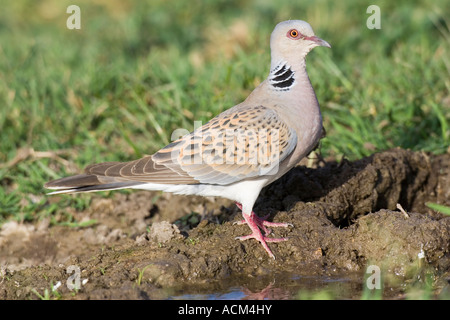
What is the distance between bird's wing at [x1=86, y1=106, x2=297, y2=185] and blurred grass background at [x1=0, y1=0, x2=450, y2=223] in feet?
5.03

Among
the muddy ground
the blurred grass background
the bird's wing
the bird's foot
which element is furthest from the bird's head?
the blurred grass background

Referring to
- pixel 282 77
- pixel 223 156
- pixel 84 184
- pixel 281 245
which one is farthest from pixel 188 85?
pixel 281 245

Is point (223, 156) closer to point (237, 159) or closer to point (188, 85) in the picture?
point (237, 159)

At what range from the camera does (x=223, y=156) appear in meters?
4.94

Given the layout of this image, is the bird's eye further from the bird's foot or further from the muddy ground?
the bird's foot

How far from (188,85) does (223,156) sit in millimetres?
2775

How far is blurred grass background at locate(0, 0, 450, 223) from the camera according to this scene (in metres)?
6.69

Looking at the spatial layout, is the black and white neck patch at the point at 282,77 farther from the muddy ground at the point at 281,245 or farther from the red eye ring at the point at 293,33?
the muddy ground at the point at 281,245

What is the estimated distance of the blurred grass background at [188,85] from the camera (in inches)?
263

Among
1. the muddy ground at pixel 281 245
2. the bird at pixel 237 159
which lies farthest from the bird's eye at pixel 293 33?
the muddy ground at pixel 281 245

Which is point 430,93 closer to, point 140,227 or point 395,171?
point 395,171

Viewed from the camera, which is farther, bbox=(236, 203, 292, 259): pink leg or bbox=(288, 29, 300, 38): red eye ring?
bbox=(288, 29, 300, 38): red eye ring

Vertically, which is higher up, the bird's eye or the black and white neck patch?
the bird's eye
